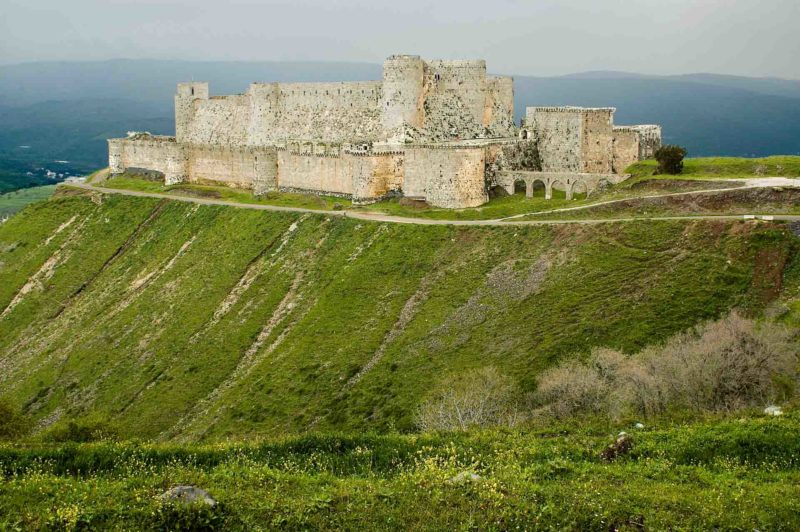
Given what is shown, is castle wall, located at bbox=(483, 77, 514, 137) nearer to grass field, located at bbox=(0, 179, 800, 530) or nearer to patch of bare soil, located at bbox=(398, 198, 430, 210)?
patch of bare soil, located at bbox=(398, 198, 430, 210)

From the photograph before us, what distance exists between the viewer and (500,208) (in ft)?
193

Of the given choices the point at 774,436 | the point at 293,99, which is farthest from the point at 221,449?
the point at 293,99

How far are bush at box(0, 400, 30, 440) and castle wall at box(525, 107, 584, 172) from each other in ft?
143

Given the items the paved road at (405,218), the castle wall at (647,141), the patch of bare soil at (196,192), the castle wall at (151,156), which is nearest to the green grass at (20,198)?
the castle wall at (151,156)

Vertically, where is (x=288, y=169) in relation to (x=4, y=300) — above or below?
above

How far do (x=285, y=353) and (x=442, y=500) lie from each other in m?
28.5

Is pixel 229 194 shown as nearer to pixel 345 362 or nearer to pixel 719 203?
pixel 345 362

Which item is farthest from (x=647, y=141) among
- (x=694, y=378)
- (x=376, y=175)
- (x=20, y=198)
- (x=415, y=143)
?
(x=20, y=198)

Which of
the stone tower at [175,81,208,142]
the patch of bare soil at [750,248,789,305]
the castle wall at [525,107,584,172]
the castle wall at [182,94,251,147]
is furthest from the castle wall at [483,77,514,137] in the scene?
the stone tower at [175,81,208,142]

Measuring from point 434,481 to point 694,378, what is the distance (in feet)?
45.2

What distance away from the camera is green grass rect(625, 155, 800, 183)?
5325 centimetres

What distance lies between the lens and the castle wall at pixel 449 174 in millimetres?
60969

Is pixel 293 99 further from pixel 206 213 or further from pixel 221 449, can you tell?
pixel 221 449

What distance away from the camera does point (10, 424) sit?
1419 inches
